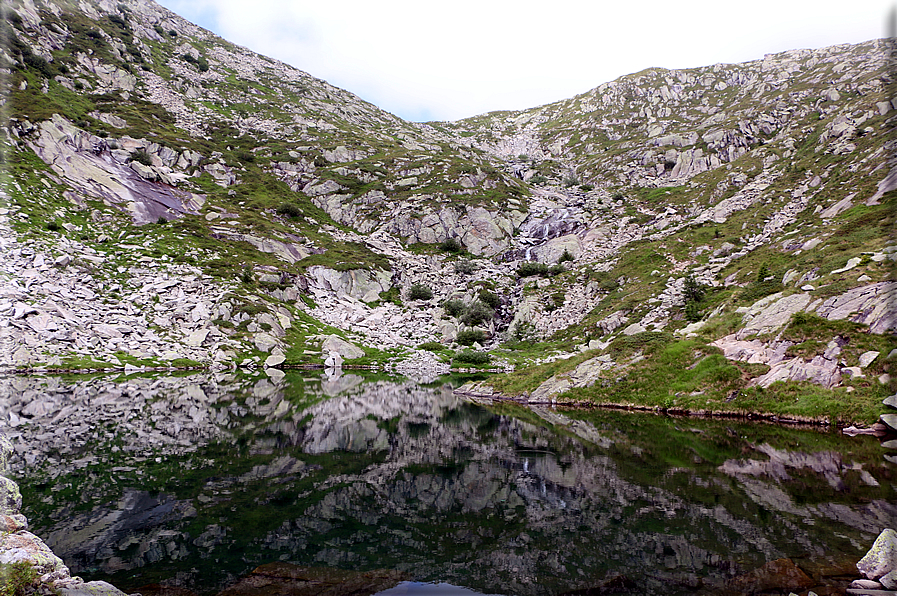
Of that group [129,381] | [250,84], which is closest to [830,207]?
[129,381]

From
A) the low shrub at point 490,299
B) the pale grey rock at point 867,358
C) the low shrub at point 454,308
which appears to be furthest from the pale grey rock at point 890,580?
the low shrub at point 490,299

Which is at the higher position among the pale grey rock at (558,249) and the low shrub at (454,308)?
the pale grey rock at (558,249)

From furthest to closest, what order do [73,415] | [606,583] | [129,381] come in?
[129,381] → [73,415] → [606,583]

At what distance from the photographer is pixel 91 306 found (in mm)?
61844

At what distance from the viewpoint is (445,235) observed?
400 feet

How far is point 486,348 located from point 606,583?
236 ft

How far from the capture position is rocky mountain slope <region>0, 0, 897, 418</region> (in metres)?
38.8

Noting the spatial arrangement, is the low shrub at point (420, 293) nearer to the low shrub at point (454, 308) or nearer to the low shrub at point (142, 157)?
the low shrub at point (454, 308)

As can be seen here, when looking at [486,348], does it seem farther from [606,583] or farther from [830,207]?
[606,583]

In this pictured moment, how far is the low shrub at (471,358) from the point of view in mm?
73000

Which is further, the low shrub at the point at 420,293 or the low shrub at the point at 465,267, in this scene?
the low shrub at the point at 465,267

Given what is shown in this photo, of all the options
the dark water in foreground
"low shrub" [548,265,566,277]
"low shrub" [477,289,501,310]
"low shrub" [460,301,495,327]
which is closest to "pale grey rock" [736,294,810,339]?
the dark water in foreground

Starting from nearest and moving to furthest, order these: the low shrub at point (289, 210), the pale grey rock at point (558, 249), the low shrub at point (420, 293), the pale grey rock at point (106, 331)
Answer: the pale grey rock at point (106, 331) < the low shrub at point (420, 293) < the pale grey rock at point (558, 249) < the low shrub at point (289, 210)

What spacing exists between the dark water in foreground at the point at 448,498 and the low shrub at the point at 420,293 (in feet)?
225
